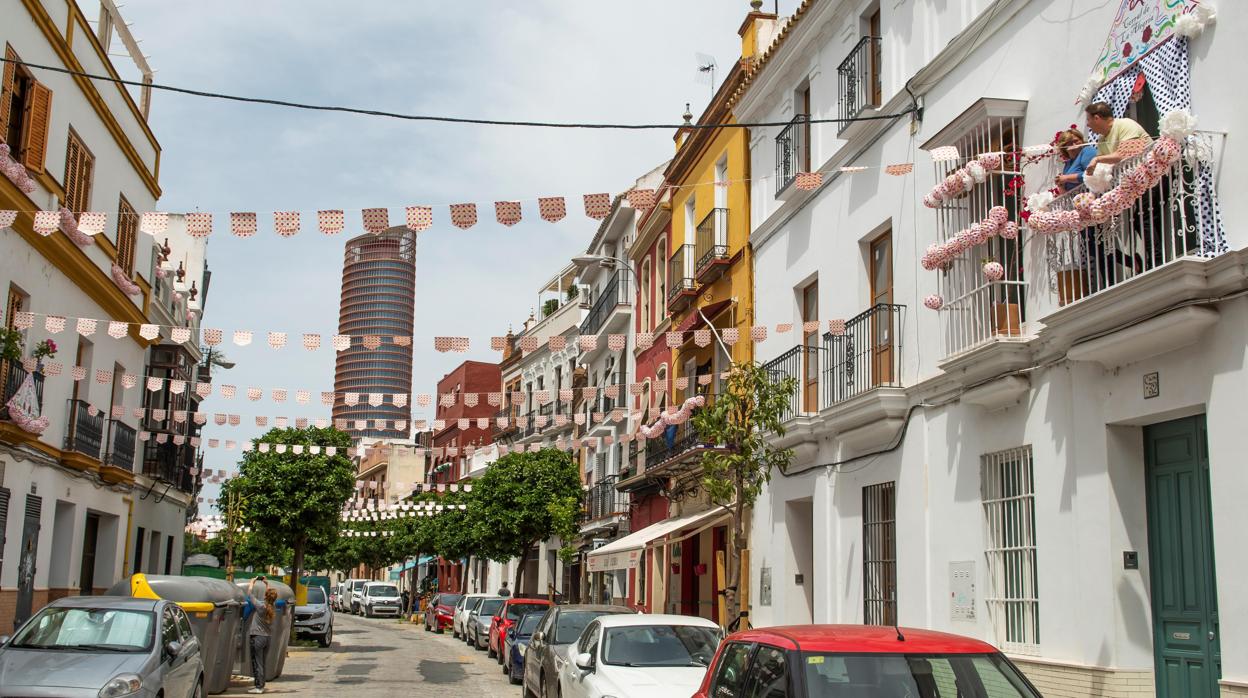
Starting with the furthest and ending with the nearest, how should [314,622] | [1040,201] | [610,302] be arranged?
1. [610,302]
2. [314,622]
3. [1040,201]

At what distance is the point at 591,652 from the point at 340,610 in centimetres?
6425

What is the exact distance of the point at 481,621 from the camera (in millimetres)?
31797

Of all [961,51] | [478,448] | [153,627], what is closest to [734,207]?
[961,51]

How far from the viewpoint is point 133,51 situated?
25.8 metres

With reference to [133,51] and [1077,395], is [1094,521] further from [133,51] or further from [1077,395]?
[133,51]

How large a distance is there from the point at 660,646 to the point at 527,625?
10455 mm

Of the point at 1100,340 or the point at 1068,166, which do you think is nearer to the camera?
the point at 1100,340

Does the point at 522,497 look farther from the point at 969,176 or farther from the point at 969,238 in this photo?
the point at 969,176

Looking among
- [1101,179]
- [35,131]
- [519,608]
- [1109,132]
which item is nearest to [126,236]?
[35,131]

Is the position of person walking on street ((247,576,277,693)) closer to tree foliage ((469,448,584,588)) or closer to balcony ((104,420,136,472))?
balcony ((104,420,136,472))

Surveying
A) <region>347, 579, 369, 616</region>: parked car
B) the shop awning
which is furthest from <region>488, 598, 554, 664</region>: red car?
<region>347, 579, 369, 616</region>: parked car

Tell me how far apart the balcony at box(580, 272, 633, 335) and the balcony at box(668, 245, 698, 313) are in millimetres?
6946

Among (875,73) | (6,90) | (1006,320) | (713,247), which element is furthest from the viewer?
(713,247)

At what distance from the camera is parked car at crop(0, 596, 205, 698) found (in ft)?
34.7
